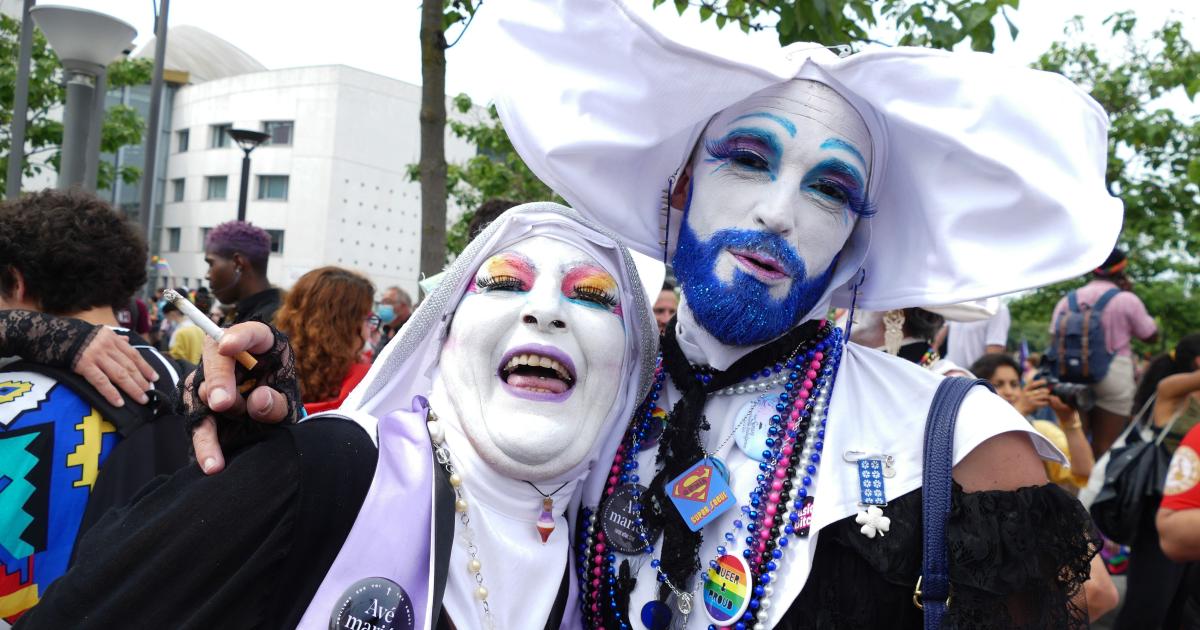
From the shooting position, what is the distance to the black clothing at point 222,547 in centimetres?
139

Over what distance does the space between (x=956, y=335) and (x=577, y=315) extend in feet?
16.8

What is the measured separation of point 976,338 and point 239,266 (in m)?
4.59

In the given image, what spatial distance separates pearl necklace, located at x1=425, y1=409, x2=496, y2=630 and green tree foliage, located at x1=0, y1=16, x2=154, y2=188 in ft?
33.6

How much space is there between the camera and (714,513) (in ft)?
6.00

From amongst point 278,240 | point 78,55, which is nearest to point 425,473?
point 78,55

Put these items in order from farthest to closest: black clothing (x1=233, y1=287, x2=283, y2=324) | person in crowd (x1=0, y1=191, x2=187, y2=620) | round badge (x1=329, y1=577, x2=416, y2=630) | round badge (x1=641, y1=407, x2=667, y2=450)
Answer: black clothing (x1=233, y1=287, x2=283, y2=324) → person in crowd (x1=0, y1=191, x2=187, y2=620) → round badge (x1=641, y1=407, x2=667, y2=450) → round badge (x1=329, y1=577, x2=416, y2=630)

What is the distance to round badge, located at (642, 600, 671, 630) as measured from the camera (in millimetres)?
1792

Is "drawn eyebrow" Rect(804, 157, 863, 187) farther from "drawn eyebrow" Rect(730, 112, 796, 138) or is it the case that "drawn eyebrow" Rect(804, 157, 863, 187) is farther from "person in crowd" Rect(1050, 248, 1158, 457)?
"person in crowd" Rect(1050, 248, 1158, 457)

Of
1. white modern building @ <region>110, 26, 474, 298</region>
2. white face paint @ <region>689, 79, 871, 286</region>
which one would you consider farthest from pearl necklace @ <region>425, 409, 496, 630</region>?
white modern building @ <region>110, 26, 474, 298</region>

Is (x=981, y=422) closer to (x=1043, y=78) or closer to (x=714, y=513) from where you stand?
(x=714, y=513)

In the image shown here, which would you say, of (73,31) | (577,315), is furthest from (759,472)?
(73,31)

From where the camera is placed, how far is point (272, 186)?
30.6m

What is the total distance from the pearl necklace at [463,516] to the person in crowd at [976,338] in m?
4.88

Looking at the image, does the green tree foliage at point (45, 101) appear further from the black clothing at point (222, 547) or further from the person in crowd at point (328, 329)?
the black clothing at point (222, 547)
